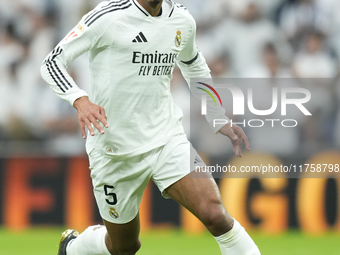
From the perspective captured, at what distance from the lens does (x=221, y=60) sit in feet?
28.5

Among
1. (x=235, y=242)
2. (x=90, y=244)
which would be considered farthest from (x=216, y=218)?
(x=90, y=244)

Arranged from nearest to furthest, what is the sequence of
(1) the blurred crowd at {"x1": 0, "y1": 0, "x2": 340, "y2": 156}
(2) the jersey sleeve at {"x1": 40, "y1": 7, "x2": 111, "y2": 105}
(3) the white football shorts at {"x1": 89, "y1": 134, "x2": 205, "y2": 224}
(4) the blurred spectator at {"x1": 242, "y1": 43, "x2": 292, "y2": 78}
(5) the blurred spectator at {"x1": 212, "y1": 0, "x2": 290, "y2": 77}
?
(2) the jersey sleeve at {"x1": 40, "y1": 7, "x2": 111, "y2": 105}, (3) the white football shorts at {"x1": 89, "y1": 134, "x2": 205, "y2": 224}, (1) the blurred crowd at {"x1": 0, "y1": 0, "x2": 340, "y2": 156}, (4) the blurred spectator at {"x1": 242, "y1": 43, "x2": 292, "y2": 78}, (5) the blurred spectator at {"x1": 212, "y1": 0, "x2": 290, "y2": 77}

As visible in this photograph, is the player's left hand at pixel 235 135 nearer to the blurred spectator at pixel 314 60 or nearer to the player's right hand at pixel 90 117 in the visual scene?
the player's right hand at pixel 90 117

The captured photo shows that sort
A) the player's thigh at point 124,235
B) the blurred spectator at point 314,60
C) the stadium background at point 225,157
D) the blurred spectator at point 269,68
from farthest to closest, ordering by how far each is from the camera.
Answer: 1. the blurred spectator at point 314,60
2. the blurred spectator at point 269,68
3. the stadium background at point 225,157
4. the player's thigh at point 124,235

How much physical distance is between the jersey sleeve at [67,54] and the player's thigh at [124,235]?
1225mm

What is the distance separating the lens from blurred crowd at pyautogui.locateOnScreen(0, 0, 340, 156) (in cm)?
801

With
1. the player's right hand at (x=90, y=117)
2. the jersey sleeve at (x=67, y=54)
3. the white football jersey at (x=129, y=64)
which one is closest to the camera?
the player's right hand at (x=90, y=117)

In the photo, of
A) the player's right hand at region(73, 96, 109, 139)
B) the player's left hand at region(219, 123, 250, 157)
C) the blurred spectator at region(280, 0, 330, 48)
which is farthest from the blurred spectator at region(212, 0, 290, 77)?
the player's right hand at region(73, 96, 109, 139)

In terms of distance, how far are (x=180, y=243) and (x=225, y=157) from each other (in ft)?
4.01

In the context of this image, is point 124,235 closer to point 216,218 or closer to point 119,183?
point 119,183

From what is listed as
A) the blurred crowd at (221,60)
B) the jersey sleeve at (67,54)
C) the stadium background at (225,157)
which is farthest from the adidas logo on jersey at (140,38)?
the blurred crowd at (221,60)

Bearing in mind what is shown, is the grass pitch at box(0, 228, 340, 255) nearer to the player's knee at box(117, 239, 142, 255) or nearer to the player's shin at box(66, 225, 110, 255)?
the player's shin at box(66, 225, 110, 255)

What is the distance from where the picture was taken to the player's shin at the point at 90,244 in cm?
502

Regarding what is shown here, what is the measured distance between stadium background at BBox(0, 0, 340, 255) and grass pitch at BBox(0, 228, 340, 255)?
0.01m
